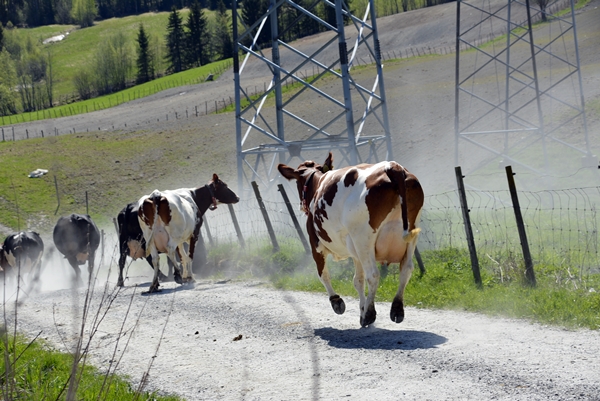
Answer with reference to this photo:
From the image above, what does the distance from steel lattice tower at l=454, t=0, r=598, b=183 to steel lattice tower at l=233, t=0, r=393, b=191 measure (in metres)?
4.19

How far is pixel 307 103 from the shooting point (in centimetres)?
6119

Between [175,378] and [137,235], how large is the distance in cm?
1264

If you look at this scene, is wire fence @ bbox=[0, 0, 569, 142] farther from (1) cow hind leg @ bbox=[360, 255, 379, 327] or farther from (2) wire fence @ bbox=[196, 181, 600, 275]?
(1) cow hind leg @ bbox=[360, 255, 379, 327]

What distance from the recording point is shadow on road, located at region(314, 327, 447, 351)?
927cm

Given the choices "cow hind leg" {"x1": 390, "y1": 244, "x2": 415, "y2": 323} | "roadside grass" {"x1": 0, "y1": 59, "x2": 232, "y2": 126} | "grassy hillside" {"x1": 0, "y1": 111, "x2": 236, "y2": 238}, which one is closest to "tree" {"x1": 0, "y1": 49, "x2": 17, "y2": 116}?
"roadside grass" {"x1": 0, "y1": 59, "x2": 232, "y2": 126}

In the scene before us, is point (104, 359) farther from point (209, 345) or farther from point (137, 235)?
point (137, 235)

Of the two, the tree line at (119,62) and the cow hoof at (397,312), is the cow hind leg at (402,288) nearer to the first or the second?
the cow hoof at (397,312)

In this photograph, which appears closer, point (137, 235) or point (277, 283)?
point (277, 283)

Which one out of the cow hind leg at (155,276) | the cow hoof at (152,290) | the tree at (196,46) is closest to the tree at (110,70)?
the tree at (196,46)

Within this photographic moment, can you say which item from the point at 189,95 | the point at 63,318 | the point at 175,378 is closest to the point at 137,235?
the point at 63,318

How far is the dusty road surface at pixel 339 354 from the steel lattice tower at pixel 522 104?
1527cm

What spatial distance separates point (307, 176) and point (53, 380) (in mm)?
5260

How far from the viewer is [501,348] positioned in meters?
8.61

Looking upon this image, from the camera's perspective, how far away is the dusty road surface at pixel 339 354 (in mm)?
7324
